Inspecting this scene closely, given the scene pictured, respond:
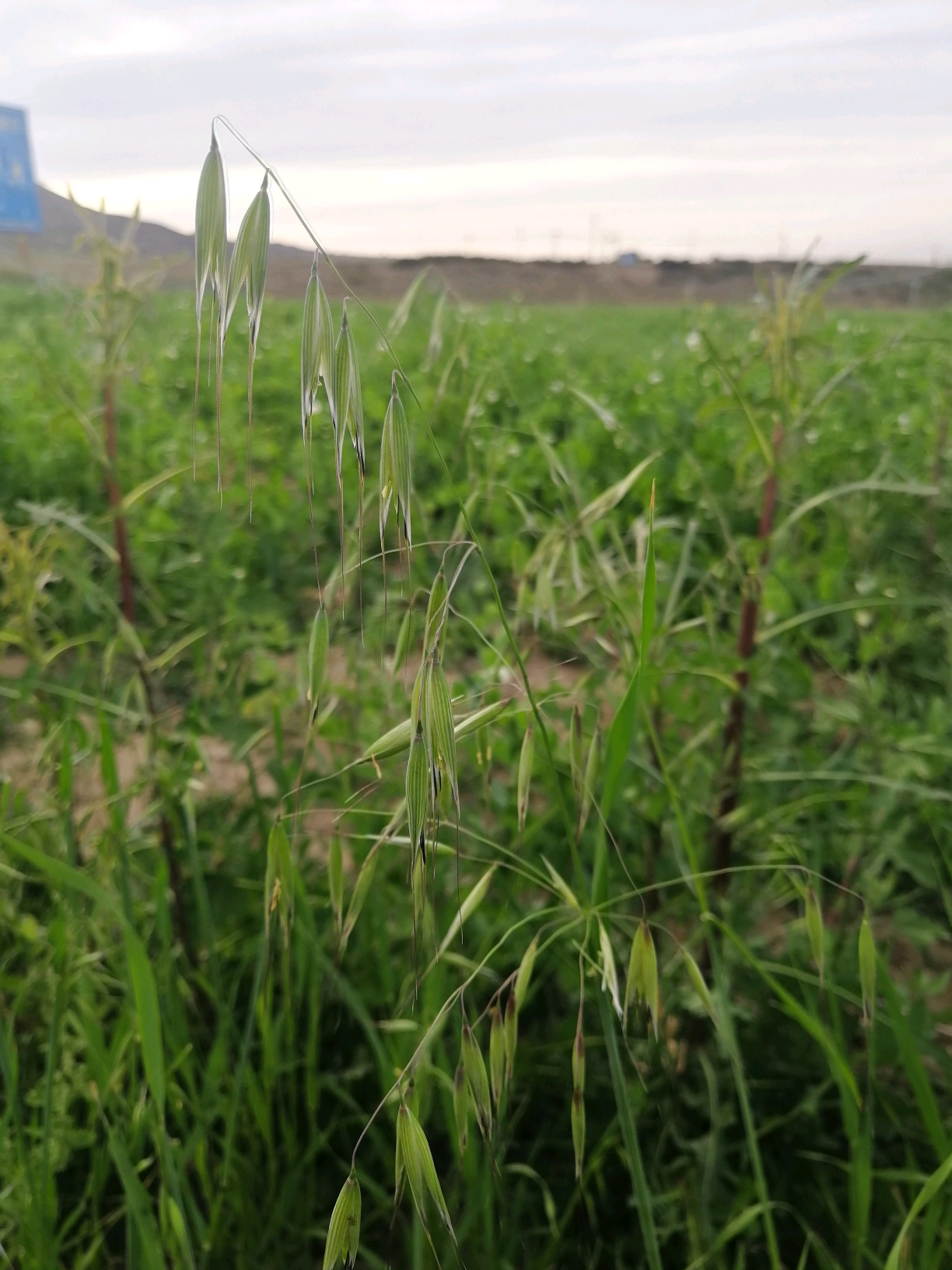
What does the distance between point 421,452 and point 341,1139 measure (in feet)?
9.22

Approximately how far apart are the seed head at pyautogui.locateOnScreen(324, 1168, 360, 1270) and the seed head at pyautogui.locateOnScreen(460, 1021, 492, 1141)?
9 centimetres

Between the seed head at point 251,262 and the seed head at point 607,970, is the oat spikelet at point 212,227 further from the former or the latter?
the seed head at point 607,970

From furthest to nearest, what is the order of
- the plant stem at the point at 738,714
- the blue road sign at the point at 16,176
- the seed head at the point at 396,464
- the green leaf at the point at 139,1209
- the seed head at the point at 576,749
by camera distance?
the blue road sign at the point at 16,176 → the plant stem at the point at 738,714 → the green leaf at the point at 139,1209 → the seed head at the point at 576,749 → the seed head at the point at 396,464

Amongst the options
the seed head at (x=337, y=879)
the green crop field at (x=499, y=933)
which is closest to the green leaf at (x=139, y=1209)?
the green crop field at (x=499, y=933)

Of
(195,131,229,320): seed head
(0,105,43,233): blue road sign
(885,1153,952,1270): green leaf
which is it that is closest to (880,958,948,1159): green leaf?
(885,1153,952,1270): green leaf

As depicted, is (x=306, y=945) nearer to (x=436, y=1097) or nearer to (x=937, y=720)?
(x=436, y=1097)

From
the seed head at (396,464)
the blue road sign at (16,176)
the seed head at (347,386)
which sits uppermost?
the blue road sign at (16,176)

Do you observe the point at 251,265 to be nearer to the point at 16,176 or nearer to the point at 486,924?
the point at 486,924

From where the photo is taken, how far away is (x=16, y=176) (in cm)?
2744

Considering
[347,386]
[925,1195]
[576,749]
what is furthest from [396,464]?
[925,1195]

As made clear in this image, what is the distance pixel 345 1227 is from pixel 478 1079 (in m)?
0.11

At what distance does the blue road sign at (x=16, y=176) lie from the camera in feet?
87.9

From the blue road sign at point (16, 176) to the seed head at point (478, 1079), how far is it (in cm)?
3061

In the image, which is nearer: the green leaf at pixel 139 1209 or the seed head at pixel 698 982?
the seed head at pixel 698 982
